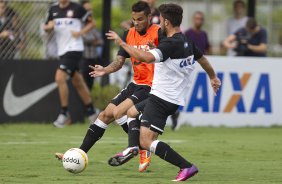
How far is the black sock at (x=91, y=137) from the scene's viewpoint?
11.5 m

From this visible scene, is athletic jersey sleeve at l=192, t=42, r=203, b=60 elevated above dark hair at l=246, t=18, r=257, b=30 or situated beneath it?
elevated above

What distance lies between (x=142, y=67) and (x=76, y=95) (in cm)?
723

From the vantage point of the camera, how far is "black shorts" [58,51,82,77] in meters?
18.1

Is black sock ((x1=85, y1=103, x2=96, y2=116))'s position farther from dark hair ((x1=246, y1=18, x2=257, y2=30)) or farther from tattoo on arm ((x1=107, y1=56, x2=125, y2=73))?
tattoo on arm ((x1=107, y1=56, x2=125, y2=73))

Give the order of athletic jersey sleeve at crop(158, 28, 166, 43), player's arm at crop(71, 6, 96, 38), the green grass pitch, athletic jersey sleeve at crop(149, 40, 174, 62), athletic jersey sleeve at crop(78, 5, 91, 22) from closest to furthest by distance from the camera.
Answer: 1. athletic jersey sleeve at crop(149, 40, 174, 62)
2. the green grass pitch
3. athletic jersey sleeve at crop(158, 28, 166, 43)
4. player's arm at crop(71, 6, 96, 38)
5. athletic jersey sleeve at crop(78, 5, 91, 22)

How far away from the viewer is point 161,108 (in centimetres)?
1062

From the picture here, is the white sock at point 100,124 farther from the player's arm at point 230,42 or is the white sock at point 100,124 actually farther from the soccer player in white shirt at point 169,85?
the player's arm at point 230,42

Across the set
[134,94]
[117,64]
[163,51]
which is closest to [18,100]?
[134,94]

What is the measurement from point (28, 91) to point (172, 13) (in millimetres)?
8747

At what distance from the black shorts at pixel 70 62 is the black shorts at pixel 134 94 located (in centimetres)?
612

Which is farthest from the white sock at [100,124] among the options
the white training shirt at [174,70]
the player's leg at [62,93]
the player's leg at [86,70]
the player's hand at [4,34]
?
the player's leg at [86,70]

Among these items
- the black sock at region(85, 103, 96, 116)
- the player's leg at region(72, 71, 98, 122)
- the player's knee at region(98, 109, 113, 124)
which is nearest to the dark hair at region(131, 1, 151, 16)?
the player's knee at region(98, 109, 113, 124)

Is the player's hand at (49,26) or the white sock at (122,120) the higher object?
the white sock at (122,120)

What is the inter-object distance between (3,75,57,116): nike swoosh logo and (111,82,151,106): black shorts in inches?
273
